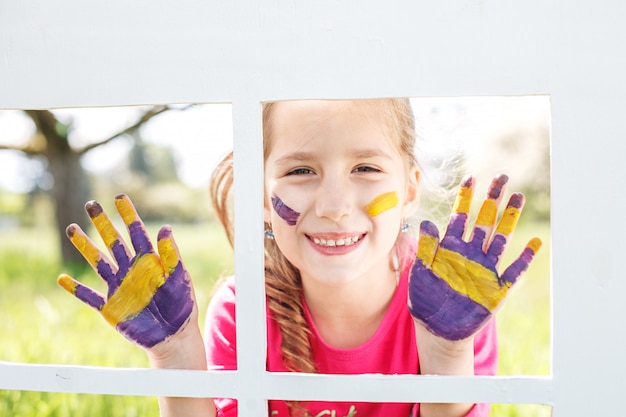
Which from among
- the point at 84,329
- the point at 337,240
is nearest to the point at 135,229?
the point at 337,240

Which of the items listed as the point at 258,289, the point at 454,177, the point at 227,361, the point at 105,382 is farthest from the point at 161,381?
the point at 454,177

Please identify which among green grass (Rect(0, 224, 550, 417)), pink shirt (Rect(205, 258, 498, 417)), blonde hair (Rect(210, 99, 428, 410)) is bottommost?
green grass (Rect(0, 224, 550, 417))

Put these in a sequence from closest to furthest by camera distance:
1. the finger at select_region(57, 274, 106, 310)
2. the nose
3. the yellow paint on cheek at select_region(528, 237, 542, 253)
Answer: the yellow paint on cheek at select_region(528, 237, 542, 253), the finger at select_region(57, 274, 106, 310), the nose

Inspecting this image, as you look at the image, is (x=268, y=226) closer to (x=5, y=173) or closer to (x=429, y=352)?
(x=429, y=352)

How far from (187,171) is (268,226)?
18.4 feet

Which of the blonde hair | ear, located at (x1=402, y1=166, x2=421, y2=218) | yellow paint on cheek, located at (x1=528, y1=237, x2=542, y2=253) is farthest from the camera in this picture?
ear, located at (x1=402, y1=166, x2=421, y2=218)

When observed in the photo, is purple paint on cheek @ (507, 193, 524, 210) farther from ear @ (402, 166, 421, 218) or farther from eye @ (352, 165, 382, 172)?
ear @ (402, 166, 421, 218)

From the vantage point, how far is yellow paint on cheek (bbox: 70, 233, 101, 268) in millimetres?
1531

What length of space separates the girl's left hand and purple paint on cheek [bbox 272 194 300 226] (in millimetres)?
424

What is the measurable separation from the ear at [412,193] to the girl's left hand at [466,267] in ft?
1.88

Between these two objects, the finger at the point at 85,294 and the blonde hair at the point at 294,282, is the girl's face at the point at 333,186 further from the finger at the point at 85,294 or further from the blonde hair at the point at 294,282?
the finger at the point at 85,294

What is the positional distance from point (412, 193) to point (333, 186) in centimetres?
41

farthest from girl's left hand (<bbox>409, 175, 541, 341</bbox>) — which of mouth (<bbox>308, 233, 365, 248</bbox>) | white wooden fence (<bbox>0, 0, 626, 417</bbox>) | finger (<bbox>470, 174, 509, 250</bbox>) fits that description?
mouth (<bbox>308, 233, 365, 248</bbox>)

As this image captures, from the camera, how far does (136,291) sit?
152cm
